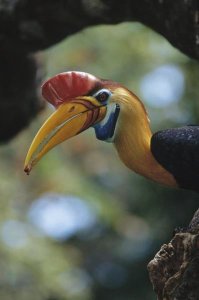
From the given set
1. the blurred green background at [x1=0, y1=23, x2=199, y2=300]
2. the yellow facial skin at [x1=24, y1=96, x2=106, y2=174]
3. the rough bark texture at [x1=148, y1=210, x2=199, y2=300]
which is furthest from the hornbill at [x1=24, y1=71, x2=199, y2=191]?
the blurred green background at [x1=0, y1=23, x2=199, y2=300]

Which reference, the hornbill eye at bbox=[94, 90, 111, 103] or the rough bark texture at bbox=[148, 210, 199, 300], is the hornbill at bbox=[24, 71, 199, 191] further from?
the rough bark texture at bbox=[148, 210, 199, 300]

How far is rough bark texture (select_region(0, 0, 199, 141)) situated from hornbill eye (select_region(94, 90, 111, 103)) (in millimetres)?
616

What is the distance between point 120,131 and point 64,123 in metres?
0.15

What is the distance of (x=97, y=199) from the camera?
24.7ft

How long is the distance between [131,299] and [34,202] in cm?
109

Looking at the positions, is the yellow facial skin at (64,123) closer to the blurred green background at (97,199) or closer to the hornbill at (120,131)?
the hornbill at (120,131)

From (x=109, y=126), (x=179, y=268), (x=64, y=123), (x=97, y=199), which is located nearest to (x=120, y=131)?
(x=109, y=126)

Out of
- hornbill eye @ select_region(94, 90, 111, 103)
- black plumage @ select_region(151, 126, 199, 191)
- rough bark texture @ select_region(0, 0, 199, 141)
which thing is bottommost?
rough bark texture @ select_region(0, 0, 199, 141)

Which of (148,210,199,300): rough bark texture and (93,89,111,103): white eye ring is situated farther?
(93,89,111,103): white eye ring

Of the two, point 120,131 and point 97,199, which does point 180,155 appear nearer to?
point 120,131

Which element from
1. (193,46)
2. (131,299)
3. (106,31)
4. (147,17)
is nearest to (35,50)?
(147,17)

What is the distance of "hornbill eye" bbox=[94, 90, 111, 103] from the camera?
2861mm

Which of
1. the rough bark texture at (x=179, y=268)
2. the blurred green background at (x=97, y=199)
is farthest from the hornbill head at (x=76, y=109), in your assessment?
the blurred green background at (x=97, y=199)

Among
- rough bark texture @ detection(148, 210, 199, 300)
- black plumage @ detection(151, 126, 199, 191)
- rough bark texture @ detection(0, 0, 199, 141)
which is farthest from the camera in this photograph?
rough bark texture @ detection(0, 0, 199, 141)
